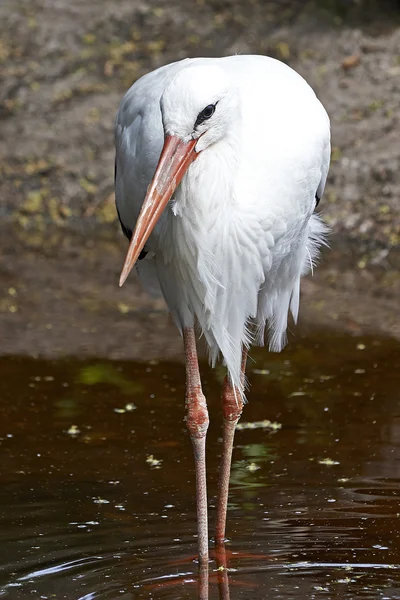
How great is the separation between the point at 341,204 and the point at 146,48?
10.8 ft

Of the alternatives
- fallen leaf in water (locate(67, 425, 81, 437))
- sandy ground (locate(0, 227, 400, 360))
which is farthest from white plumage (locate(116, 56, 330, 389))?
sandy ground (locate(0, 227, 400, 360))

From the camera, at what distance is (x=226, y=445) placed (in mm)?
4562

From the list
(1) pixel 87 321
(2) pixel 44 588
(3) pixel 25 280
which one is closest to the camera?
(2) pixel 44 588

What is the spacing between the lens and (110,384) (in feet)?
19.9

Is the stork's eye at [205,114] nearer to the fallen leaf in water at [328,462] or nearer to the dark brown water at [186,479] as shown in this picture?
the dark brown water at [186,479]

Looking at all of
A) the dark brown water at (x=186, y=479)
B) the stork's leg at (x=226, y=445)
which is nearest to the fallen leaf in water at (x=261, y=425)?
the dark brown water at (x=186, y=479)

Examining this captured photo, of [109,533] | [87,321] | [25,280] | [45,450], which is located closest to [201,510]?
[109,533]

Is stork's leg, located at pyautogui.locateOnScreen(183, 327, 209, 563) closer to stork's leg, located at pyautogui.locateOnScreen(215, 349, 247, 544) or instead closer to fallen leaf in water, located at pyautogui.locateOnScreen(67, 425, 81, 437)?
stork's leg, located at pyautogui.locateOnScreen(215, 349, 247, 544)

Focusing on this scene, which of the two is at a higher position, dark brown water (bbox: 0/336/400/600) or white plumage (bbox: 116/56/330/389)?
white plumage (bbox: 116/56/330/389)

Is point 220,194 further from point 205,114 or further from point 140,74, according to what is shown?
point 140,74

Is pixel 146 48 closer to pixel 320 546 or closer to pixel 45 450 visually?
pixel 45 450

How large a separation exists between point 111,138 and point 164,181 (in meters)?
6.64

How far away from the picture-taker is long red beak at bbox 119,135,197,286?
3.56 metres

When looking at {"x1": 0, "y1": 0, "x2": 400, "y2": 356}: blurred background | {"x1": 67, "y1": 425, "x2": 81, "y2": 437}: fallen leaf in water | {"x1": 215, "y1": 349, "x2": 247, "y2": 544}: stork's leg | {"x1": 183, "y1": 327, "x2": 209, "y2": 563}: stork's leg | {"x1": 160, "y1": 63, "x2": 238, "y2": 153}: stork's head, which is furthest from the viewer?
{"x1": 0, "y1": 0, "x2": 400, "y2": 356}: blurred background
